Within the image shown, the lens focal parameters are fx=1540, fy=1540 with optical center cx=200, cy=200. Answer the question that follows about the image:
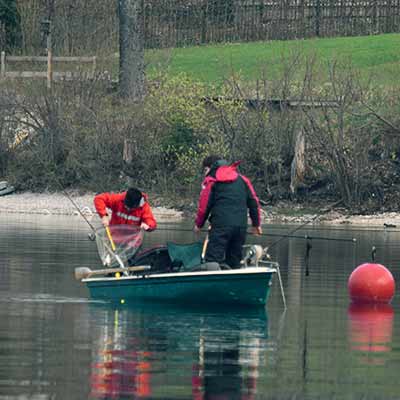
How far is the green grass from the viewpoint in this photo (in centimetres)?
5459

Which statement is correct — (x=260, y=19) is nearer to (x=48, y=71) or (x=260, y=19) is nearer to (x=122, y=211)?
(x=48, y=71)

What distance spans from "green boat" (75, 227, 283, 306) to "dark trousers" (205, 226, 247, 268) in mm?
148

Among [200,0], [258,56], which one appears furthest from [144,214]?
[200,0]

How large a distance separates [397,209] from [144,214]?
23014mm

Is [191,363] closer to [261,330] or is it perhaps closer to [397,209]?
[261,330]

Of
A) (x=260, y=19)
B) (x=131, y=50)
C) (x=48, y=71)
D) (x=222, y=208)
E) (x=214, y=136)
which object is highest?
(x=260, y=19)

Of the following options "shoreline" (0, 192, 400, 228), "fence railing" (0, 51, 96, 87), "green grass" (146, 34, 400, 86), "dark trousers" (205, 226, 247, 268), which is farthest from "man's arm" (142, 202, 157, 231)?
"green grass" (146, 34, 400, 86)

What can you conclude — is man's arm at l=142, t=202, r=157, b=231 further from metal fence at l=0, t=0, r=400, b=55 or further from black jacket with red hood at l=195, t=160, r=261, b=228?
metal fence at l=0, t=0, r=400, b=55

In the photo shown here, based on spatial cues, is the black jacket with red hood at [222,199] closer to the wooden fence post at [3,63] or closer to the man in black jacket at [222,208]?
the man in black jacket at [222,208]

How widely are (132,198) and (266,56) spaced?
38618 mm

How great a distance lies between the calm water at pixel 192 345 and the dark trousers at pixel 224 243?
2.77 ft

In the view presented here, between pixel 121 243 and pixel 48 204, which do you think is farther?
pixel 48 204

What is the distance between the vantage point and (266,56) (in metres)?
58.6

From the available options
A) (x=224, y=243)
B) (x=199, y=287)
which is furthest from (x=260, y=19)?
(x=199, y=287)
